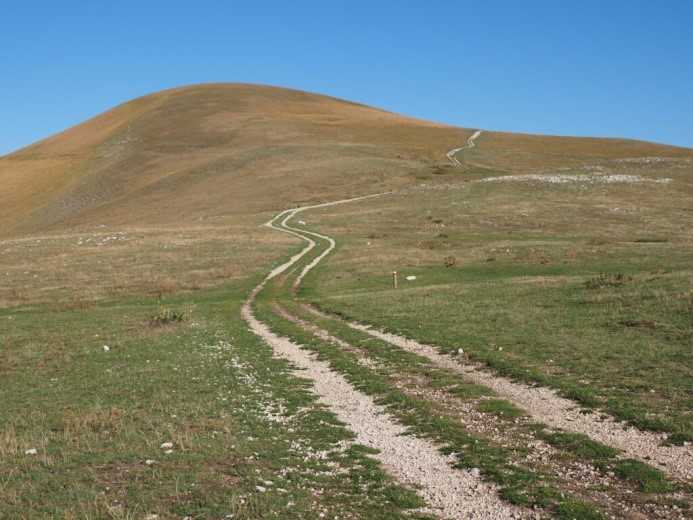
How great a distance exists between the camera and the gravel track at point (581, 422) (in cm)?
1229

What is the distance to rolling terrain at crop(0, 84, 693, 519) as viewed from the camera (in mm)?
11453

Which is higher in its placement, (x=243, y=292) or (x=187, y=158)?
(x=187, y=158)

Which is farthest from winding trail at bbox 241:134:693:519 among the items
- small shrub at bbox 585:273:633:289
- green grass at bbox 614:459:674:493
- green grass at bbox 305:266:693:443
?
small shrub at bbox 585:273:633:289

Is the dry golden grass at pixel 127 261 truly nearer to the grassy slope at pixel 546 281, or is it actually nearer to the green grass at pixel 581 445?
the grassy slope at pixel 546 281

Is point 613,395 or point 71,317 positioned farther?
point 71,317

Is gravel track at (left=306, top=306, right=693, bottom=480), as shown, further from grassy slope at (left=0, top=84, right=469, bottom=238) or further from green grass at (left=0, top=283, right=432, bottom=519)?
grassy slope at (left=0, top=84, right=469, bottom=238)

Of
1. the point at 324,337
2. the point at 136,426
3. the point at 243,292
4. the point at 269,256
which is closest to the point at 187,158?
the point at 269,256

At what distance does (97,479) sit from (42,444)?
3.06 metres

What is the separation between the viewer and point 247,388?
63.3 ft

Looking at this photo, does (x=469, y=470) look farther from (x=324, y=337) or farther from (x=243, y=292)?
(x=243, y=292)

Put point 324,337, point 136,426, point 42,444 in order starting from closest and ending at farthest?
point 42,444
point 136,426
point 324,337

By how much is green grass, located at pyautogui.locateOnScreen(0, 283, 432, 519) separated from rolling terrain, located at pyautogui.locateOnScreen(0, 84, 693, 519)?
7cm

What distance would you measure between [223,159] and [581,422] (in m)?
113

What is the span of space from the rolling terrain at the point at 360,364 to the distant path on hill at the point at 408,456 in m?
0.06
